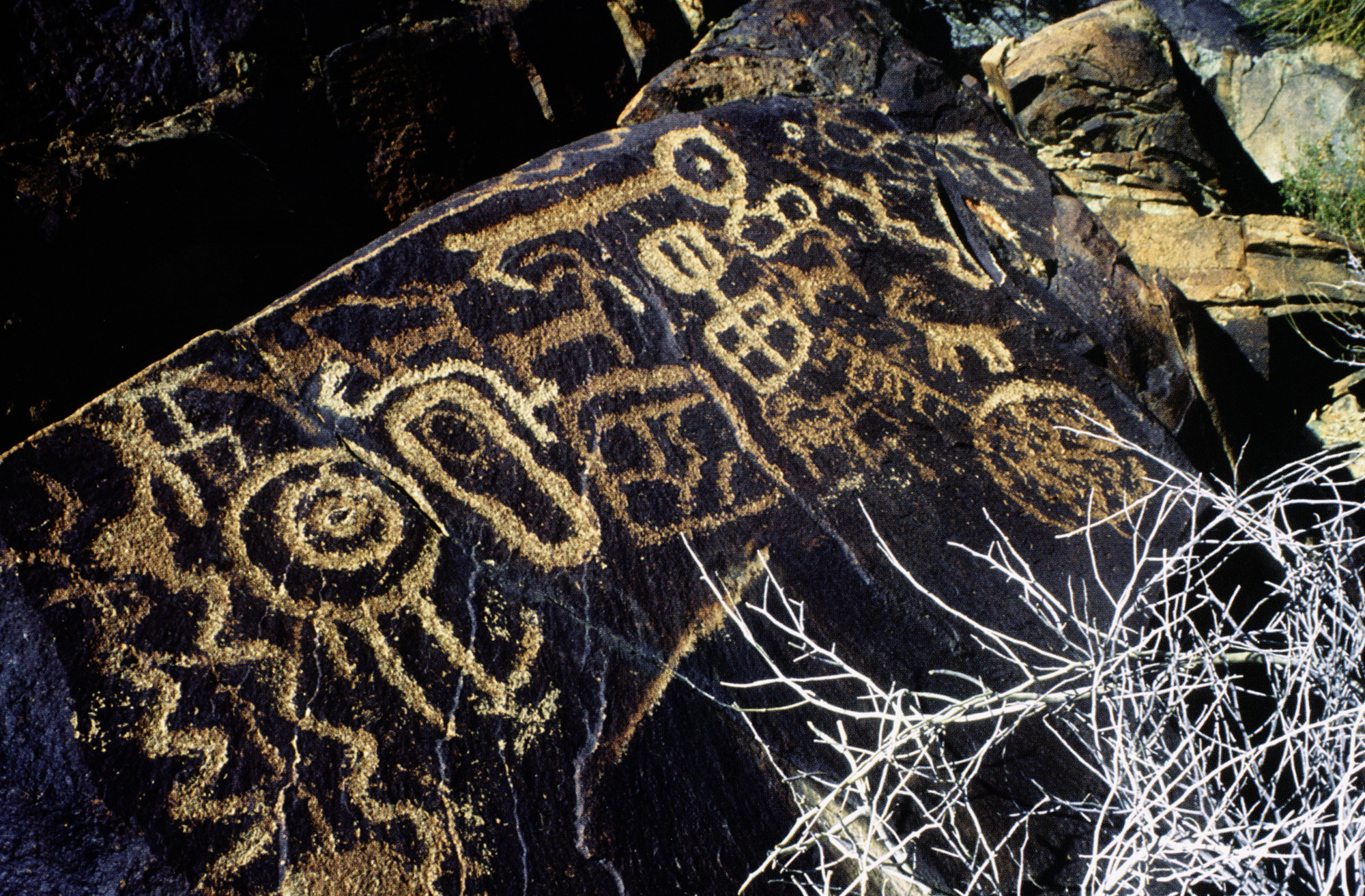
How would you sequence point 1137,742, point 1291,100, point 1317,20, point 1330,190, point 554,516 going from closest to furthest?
point 1137,742, point 554,516, point 1330,190, point 1291,100, point 1317,20

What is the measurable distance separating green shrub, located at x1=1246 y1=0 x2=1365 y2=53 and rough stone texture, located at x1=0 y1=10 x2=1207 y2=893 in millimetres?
3273

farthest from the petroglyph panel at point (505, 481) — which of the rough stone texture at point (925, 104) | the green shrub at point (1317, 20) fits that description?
the green shrub at point (1317, 20)

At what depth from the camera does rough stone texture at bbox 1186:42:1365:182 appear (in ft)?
13.0

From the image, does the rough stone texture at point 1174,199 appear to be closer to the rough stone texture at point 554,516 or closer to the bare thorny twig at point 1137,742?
the rough stone texture at point 554,516

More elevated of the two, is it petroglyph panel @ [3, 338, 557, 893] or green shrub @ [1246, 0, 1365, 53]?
petroglyph panel @ [3, 338, 557, 893]

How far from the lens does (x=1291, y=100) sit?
13.2 feet

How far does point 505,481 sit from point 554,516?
101 mm

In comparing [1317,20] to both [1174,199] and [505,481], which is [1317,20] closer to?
[1174,199]

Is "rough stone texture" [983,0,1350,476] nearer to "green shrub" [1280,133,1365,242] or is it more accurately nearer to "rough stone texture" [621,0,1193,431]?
"green shrub" [1280,133,1365,242]

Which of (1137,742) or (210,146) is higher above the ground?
(210,146)

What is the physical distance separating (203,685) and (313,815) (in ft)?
0.76

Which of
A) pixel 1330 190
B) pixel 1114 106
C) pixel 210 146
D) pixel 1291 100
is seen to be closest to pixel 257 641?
pixel 210 146

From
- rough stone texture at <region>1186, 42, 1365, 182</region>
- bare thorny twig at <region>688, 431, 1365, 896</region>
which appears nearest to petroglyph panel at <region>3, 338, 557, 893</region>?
bare thorny twig at <region>688, 431, 1365, 896</region>

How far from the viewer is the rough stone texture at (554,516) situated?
3.83ft
